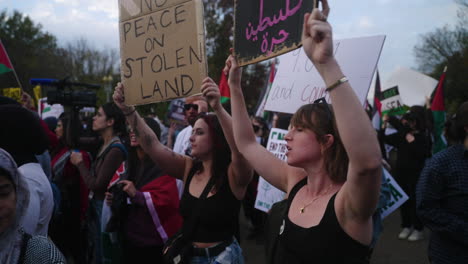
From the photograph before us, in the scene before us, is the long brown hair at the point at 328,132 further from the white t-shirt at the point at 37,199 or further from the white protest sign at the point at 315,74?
the white t-shirt at the point at 37,199

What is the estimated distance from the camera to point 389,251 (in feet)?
18.6

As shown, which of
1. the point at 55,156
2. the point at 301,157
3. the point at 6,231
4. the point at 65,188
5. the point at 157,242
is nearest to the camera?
Result: the point at 6,231

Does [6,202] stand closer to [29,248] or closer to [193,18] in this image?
[29,248]

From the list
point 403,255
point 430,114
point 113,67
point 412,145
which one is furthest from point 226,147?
point 113,67

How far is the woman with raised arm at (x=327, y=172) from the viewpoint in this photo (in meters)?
1.30

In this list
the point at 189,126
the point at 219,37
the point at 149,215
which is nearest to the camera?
the point at 149,215

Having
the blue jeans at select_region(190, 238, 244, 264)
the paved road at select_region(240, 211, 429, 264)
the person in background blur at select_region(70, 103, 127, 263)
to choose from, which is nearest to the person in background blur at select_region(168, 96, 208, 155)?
the person in background blur at select_region(70, 103, 127, 263)

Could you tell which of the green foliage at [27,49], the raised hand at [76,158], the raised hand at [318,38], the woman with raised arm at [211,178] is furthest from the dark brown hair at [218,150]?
the green foliage at [27,49]

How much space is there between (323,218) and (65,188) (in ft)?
10.4

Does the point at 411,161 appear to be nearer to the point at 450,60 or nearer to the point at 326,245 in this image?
the point at 326,245

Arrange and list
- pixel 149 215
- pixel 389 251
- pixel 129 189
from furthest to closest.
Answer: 1. pixel 389 251
2. pixel 149 215
3. pixel 129 189

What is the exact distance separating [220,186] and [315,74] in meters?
1.38

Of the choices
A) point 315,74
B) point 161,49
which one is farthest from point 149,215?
point 315,74

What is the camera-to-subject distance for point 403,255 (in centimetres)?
548
